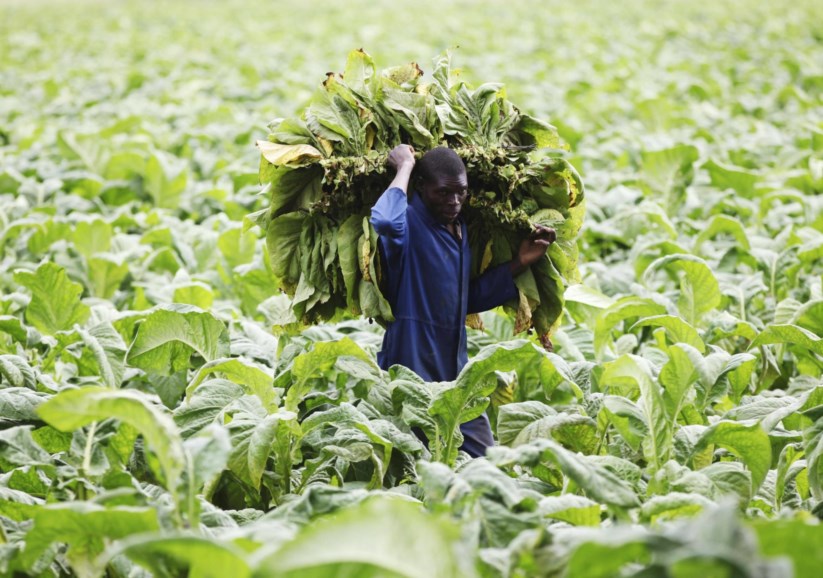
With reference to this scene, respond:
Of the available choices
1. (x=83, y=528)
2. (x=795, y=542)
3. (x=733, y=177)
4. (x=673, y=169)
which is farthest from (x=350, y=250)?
(x=733, y=177)

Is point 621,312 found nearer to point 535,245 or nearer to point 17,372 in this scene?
point 535,245

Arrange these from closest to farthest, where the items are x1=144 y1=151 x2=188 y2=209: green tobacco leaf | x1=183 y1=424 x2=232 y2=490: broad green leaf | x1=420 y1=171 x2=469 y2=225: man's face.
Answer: x1=183 y1=424 x2=232 y2=490: broad green leaf
x1=420 y1=171 x2=469 y2=225: man's face
x1=144 y1=151 x2=188 y2=209: green tobacco leaf

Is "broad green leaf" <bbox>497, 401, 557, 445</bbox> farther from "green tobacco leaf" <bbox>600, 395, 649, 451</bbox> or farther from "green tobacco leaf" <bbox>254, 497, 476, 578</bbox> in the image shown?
"green tobacco leaf" <bbox>254, 497, 476, 578</bbox>

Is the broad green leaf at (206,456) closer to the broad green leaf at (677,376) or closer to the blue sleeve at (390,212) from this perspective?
the blue sleeve at (390,212)

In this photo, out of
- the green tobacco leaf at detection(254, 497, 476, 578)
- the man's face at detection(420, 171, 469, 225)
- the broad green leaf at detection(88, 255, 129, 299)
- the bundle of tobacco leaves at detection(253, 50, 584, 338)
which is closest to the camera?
the green tobacco leaf at detection(254, 497, 476, 578)

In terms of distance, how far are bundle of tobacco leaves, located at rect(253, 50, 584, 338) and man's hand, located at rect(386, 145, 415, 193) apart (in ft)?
0.15

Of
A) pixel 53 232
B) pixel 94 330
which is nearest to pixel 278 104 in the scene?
pixel 53 232

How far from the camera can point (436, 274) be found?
9.86 ft

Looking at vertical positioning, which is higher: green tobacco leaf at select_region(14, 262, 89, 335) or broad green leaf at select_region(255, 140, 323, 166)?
broad green leaf at select_region(255, 140, 323, 166)

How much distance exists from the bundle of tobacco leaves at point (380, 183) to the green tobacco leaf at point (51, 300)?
1.07 meters

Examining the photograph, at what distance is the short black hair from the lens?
9.52ft

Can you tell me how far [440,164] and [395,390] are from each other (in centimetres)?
67

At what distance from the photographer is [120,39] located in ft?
51.1

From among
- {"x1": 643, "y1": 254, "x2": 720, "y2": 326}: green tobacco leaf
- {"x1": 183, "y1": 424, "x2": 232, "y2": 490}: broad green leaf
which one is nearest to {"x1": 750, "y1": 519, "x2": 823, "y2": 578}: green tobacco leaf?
{"x1": 183, "y1": 424, "x2": 232, "y2": 490}: broad green leaf
